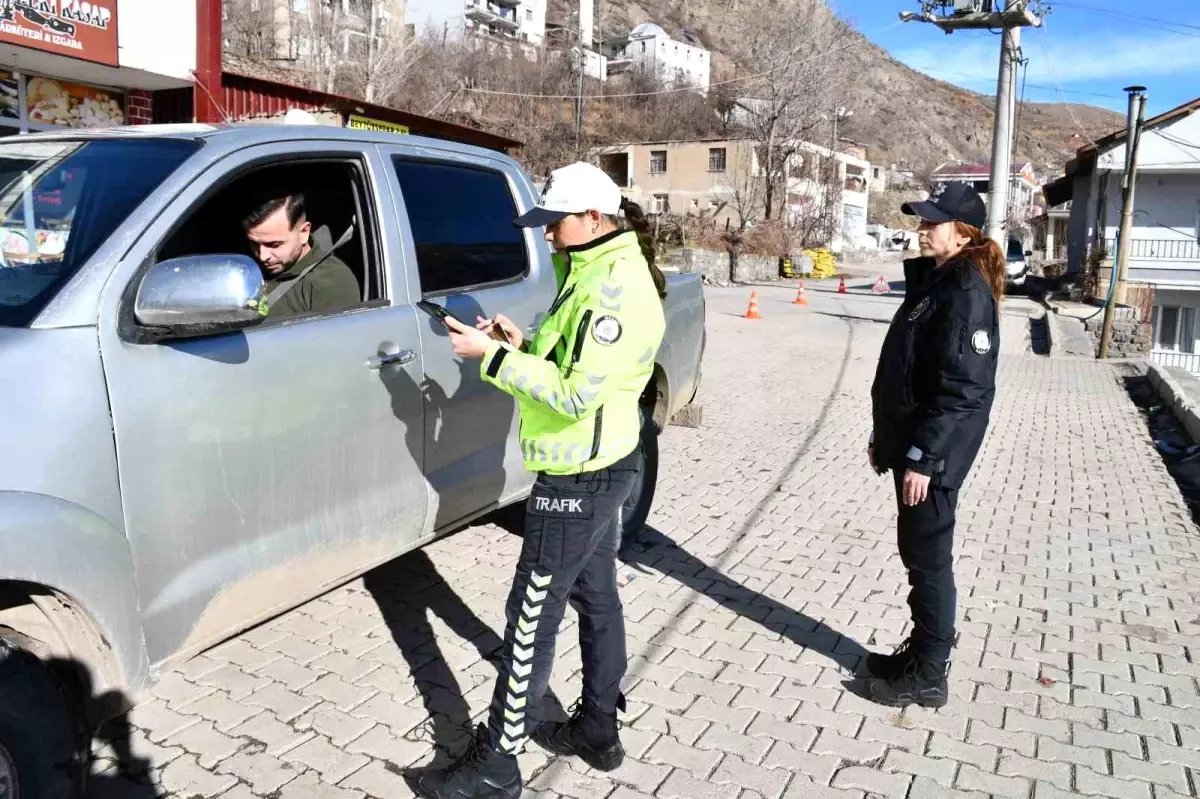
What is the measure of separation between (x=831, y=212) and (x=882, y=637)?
49242 mm


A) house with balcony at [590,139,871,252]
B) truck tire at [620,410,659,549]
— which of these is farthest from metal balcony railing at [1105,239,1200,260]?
truck tire at [620,410,659,549]

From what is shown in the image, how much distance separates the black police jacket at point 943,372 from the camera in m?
3.15

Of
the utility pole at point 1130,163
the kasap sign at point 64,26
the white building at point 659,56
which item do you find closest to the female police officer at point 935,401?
the kasap sign at point 64,26

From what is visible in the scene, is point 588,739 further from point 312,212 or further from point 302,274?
point 312,212

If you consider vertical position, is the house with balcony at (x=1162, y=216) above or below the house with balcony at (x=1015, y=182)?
below

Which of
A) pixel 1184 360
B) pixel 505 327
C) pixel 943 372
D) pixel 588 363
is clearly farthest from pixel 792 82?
pixel 588 363

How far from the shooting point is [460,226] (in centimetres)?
385

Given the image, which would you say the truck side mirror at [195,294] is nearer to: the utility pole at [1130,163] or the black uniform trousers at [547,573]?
the black uniform trousers at [547,573]

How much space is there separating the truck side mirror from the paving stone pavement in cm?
146

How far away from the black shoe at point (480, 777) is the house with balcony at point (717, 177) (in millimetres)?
43480

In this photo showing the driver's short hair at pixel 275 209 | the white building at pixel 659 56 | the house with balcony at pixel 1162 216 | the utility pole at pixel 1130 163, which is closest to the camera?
the driver's short hair at pixel 275 209

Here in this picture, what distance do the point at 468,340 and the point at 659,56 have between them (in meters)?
102

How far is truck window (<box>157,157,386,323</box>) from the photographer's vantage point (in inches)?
122

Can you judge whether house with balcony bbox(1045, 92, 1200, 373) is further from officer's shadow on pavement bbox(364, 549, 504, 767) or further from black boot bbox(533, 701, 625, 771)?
black boot bbox(533, 701, 625, 771)
